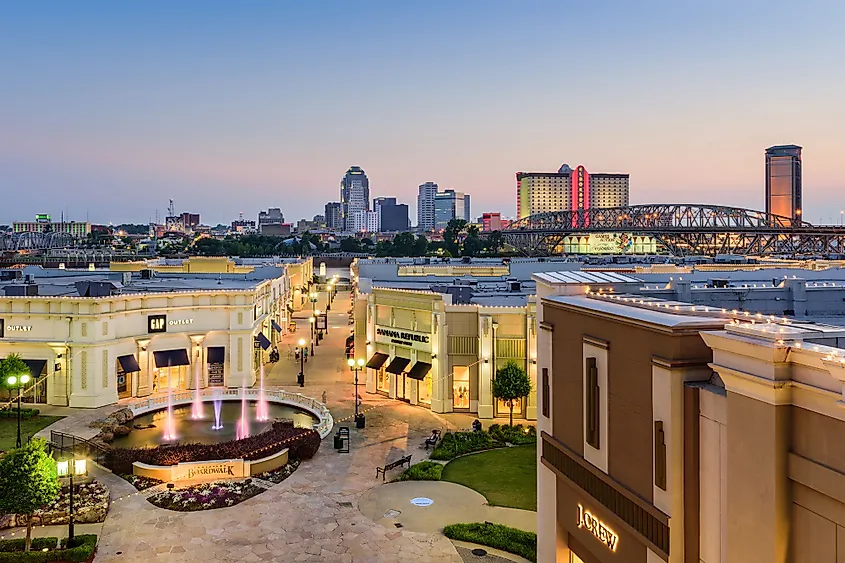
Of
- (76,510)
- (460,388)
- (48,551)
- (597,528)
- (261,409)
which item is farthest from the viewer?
(460,388)

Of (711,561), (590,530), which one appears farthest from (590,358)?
(711,561)

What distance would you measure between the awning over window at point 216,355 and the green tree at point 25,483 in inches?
1099

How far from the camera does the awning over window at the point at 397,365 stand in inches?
1806

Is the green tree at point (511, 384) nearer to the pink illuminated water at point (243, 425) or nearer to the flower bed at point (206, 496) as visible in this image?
the pink illuminated water at point (243, 425)

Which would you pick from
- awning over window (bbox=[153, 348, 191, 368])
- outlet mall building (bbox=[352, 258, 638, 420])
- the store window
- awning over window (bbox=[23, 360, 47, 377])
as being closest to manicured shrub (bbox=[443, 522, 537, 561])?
outlet mall building (bbox=[352, 258, 638, 420])

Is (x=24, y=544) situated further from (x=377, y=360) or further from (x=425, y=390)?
(x=377, y=360)

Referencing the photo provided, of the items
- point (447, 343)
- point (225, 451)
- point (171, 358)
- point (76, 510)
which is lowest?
point (76, 510)

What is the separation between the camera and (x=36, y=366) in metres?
44.2

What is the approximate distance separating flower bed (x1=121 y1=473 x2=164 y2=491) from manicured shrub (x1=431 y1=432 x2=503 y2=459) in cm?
1273

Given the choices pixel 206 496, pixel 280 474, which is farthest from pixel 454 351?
pixel 206 496

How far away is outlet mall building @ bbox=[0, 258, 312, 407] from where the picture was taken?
44.4 meters

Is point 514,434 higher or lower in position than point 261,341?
lower

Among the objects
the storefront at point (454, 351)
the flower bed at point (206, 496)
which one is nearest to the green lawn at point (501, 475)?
the storefront at point (454, 351)

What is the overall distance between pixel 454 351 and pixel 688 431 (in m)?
32.0
